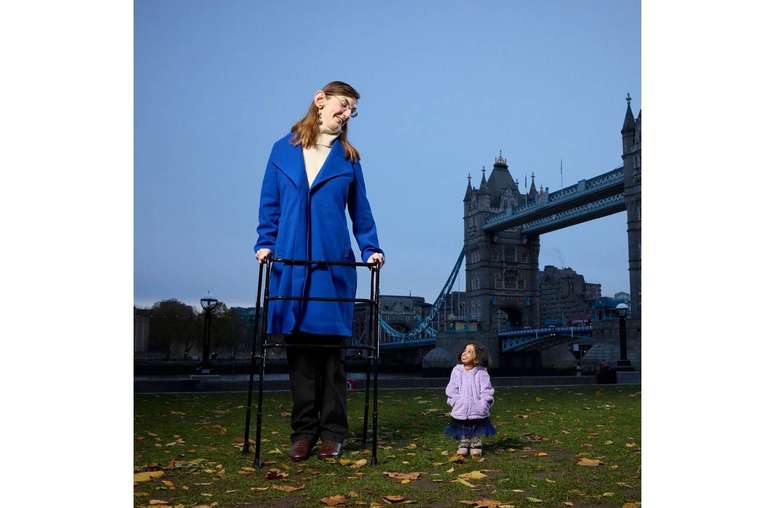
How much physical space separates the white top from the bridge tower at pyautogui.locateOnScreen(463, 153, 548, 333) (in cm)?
5171

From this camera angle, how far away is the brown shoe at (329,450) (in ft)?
11.5

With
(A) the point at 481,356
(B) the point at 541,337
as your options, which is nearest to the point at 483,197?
(B) the point at 541,337

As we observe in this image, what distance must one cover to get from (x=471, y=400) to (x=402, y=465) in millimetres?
657

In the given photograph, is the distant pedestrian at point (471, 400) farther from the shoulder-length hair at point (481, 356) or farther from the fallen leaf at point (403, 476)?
the fallen leaf at point (403, 476)

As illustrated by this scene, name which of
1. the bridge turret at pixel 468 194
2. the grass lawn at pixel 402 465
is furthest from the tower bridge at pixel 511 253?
the grass lawn at pixel 402 465

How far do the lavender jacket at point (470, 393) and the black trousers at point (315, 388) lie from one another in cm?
60

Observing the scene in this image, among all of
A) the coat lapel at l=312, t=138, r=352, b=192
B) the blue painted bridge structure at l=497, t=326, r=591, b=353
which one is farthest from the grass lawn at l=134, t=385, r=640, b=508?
the blue painted bridge structure at l=497, t=326, r=591, b=353

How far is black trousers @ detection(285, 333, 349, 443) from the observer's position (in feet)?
12.0

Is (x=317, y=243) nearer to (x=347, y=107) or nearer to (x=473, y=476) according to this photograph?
(x=347, y=107)

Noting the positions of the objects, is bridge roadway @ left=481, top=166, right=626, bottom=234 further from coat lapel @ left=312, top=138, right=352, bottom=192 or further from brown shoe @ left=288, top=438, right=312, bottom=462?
brown shoe @ left=288, top=438, right=312, bottom=462
